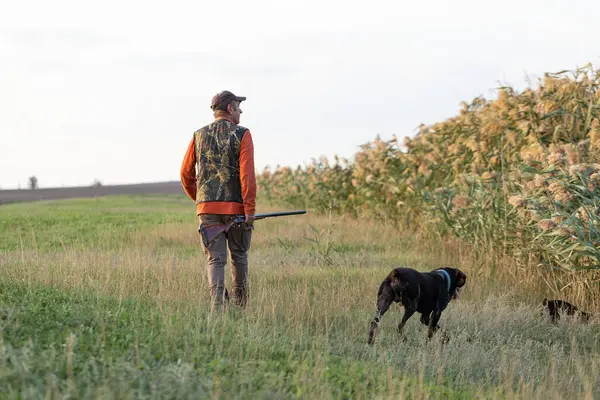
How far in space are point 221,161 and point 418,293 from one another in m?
2.42

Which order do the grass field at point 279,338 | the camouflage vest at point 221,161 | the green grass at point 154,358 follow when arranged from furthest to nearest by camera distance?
1. the camouflage vest at point 221,161
2. the grass field at point 279,338
3. the green grass at point 154,358

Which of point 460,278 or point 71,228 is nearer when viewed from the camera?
point 460,278

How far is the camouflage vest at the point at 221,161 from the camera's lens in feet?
23.4

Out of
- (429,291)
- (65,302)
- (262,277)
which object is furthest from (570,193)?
(65,302)

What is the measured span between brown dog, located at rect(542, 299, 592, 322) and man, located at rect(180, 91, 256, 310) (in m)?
3.53

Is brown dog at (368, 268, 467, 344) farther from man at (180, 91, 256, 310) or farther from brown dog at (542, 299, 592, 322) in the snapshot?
man at (180, 91, 256, 310)

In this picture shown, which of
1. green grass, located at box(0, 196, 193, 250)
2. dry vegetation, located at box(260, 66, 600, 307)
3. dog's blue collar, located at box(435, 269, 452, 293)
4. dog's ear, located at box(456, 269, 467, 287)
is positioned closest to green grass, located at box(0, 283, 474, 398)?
dog's blue collar, located at box(435, 269, 452, 293)

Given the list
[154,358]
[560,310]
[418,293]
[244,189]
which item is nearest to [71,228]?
[244,189]

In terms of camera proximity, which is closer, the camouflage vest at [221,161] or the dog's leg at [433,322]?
the dog's leg at [433,322]

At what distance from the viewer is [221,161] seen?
7.14 metres

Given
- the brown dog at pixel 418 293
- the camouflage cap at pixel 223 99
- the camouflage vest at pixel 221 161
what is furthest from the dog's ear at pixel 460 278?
the camouflage cap at pixel 223 99

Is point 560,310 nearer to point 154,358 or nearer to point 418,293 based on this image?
point 418,293

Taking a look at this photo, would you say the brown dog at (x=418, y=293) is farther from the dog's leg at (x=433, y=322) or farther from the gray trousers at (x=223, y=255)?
the gray trousers at (x=223, y=255)

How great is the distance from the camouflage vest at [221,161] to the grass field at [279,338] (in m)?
1.17
